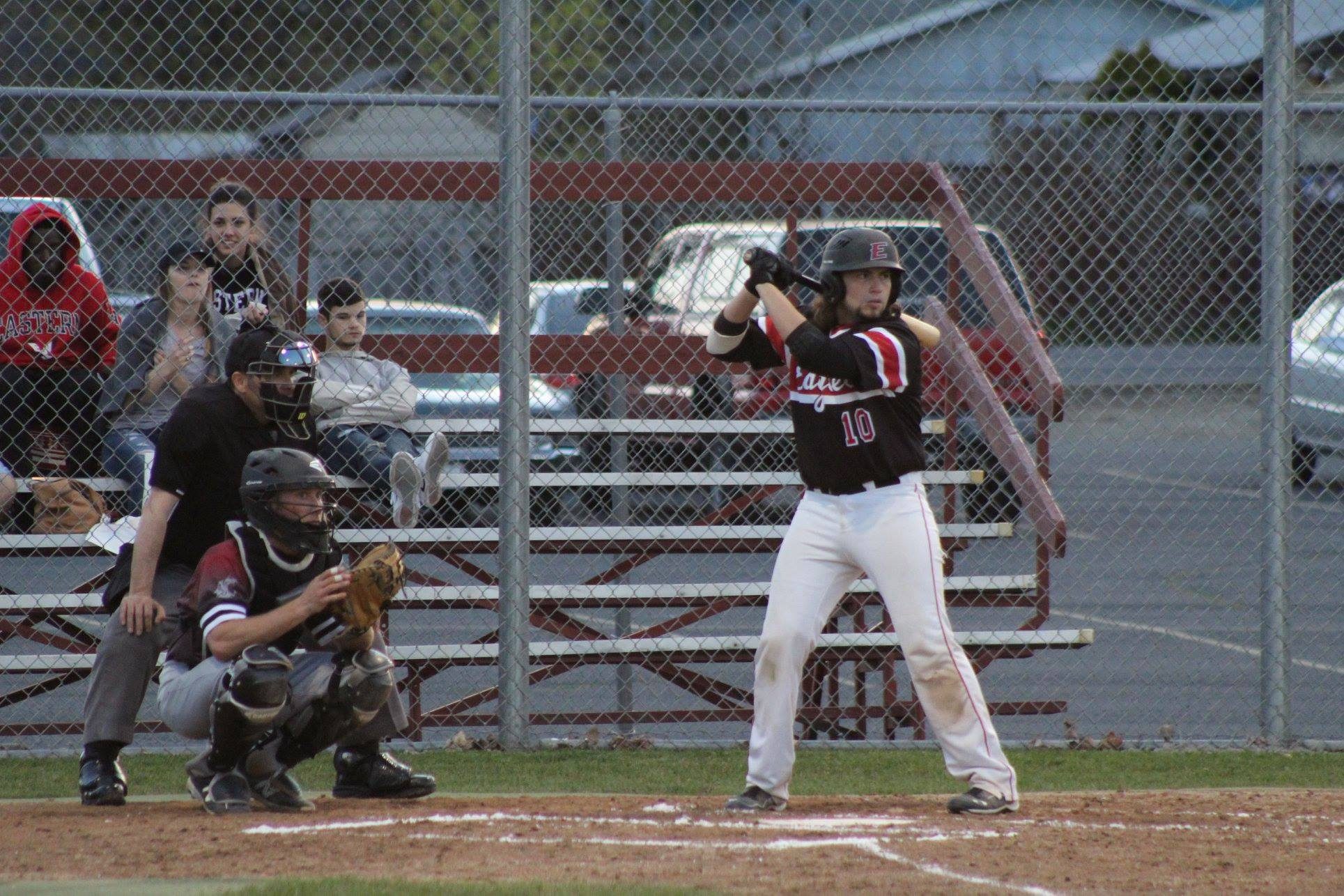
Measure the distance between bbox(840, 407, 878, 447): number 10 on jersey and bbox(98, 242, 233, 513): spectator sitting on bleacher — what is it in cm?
268

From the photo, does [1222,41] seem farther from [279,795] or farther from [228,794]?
[228,794]

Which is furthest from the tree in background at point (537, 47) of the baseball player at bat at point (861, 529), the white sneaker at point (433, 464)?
the baseball player at bat at point (861, 529)

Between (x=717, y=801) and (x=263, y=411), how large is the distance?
196 centimetres

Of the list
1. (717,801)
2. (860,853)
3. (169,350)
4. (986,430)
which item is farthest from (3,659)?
(986,430)

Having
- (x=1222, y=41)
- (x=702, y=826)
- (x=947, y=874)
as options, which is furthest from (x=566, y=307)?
(x=1222, y=41)

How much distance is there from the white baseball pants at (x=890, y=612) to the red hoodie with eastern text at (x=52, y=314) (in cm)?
318

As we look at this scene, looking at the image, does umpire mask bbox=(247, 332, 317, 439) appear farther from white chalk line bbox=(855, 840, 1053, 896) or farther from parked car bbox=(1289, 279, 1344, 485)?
parked car bbox=(1289, 279, 1344, 485)

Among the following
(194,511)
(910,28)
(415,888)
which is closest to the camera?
(415,888)

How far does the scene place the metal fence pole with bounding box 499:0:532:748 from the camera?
6.14 m

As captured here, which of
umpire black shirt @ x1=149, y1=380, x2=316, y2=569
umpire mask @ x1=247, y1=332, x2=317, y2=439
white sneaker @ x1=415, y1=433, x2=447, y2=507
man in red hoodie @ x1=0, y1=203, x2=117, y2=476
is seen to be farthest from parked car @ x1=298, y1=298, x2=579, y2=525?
umpire mask @ x1=247, y1=332, x2=317, y2=439

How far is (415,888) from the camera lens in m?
3.81

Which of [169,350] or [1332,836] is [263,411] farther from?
[1332,836]

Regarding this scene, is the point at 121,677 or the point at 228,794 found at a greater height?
the point at 121,677

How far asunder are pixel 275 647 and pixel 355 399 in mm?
1587
